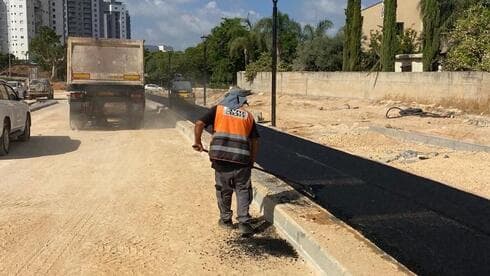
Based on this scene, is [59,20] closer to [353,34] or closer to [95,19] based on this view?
[95,19]

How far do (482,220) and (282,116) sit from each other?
20092mm

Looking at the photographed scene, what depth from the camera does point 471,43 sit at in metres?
27.5

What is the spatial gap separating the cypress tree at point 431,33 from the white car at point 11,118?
24.9m

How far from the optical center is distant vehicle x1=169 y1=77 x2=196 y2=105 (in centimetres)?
3772

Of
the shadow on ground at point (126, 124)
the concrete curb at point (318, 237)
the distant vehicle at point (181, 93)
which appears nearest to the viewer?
the concrete curb at point (318, 237)

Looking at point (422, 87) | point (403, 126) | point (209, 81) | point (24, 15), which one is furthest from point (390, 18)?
point (24, 15)

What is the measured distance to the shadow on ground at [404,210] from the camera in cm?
537

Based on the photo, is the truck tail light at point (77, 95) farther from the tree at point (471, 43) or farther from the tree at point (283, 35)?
the tree at point (283, 35)

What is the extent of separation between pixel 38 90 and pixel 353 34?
24.9 meters

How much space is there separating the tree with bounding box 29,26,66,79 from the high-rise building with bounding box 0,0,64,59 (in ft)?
114

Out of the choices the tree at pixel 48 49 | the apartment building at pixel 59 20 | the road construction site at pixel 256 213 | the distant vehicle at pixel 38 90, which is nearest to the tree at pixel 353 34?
the distant vehicle at pixel 38 90

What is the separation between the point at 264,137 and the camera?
16172mm

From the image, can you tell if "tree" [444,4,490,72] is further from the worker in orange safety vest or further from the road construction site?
the worker in orange safety vest

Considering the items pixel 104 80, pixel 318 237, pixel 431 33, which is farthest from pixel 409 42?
pixel 318 237
